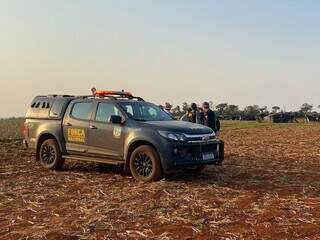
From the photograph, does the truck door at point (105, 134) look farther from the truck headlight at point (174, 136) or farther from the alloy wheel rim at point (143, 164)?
the truck headlight at point (174, 136)

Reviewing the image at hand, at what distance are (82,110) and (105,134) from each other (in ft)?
3.77

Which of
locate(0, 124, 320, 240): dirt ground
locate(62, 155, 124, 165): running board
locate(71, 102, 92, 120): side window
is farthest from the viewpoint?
locate(71, 102, 92, 120): side window

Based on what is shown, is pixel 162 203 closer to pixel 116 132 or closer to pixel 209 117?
pixel 116 132

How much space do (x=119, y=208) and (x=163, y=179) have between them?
124 inches

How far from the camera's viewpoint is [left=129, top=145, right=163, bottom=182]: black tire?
488 inches

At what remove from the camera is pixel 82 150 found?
14039mm

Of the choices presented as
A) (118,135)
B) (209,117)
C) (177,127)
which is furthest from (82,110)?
(209,117)

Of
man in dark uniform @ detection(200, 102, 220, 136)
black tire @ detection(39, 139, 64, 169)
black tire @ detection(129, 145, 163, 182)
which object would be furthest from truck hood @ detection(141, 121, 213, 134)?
man in dark uniform @ detection(200, 102, 220, 136)

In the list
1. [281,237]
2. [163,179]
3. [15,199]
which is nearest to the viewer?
[281,237]

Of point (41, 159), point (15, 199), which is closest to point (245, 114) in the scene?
point (41, 159)

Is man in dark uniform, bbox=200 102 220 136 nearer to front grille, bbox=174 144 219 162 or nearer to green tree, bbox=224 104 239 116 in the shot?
front grille, bbox=174 144 219 162

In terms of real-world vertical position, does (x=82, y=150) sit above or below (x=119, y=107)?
below

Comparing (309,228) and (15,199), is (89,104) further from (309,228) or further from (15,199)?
(309,228)

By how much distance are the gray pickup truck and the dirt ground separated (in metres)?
0.42
